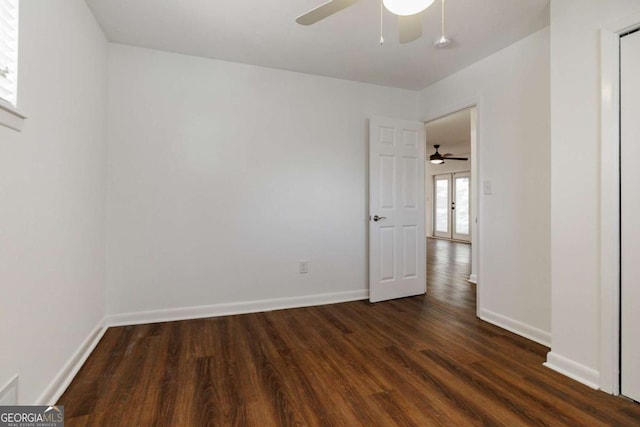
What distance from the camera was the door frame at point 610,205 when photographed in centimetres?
172

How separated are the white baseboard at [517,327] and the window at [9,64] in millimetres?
3447

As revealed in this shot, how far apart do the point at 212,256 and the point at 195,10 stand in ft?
6.68

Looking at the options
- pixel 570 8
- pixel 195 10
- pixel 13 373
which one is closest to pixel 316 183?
pixel 195 10

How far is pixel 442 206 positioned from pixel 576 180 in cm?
802

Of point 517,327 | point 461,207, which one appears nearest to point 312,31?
point 517,327

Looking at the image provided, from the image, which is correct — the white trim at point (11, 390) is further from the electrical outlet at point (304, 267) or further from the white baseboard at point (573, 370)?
the white baseboard at point (573, 370)

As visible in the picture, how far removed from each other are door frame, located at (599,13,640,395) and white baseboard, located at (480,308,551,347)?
61 cm

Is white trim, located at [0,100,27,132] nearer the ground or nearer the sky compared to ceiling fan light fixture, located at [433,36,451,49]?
nearer the ground

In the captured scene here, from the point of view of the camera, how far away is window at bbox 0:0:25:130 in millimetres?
1202

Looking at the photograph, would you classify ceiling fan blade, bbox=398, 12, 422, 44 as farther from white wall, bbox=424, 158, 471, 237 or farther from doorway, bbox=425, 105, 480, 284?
white wall, bbox=424, 158, 471, 237

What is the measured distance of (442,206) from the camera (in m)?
9.59

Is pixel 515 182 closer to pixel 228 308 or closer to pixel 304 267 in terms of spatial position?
pixel 304 267

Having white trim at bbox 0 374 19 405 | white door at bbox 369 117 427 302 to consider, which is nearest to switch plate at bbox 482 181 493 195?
white door at bbox 369 117 427 302

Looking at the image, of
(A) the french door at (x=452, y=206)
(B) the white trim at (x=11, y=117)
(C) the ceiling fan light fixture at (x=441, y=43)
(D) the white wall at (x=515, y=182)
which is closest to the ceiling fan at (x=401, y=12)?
(C) the ceiling fan light fixture at (x=441, y=43)
